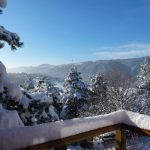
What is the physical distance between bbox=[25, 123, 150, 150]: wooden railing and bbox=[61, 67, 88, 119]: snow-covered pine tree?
24.3m

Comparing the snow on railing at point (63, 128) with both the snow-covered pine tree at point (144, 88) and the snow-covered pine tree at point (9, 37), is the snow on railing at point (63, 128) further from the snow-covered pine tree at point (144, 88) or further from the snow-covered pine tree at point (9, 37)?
the snow-covered pine tree at point (144, 88)

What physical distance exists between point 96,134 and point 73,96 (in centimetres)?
2497

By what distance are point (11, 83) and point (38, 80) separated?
22.4m

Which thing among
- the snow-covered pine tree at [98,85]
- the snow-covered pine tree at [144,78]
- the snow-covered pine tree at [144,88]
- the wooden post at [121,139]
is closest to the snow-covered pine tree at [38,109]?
the wooden post at [121,139]

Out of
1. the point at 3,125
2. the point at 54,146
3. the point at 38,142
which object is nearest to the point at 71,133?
the point at 54,146

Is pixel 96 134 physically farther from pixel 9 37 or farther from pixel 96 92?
pixel 96 92

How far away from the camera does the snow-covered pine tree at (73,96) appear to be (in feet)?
90.3

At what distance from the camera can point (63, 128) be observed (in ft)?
7.27

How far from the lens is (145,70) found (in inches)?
1668

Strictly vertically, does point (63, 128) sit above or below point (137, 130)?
above

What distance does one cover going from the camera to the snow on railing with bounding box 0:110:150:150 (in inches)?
73.4

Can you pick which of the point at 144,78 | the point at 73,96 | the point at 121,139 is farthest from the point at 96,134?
the point at 144,78

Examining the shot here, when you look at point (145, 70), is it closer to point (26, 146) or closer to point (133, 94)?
point (133, 94)

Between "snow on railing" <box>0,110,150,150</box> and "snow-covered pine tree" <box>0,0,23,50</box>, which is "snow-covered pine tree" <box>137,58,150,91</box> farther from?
"snow on railing" <box>0,110,150,150</box>
